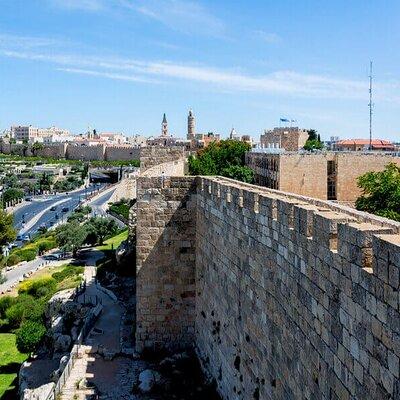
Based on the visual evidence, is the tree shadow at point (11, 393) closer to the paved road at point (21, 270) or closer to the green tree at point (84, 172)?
the paved road at point (21, 270)

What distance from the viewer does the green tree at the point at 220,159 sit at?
32.7 m

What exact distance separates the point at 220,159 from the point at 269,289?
31798 millimetres

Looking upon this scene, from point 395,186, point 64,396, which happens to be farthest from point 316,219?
point 395,186

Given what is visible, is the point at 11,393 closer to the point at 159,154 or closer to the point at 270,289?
the point at 159,154

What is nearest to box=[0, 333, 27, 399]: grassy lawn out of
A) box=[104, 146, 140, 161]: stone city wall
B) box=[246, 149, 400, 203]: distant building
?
box=[246, 149, 400, 203]: distant building

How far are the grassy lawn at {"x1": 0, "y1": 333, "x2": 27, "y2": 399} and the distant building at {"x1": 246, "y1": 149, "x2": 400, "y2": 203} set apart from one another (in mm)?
13403

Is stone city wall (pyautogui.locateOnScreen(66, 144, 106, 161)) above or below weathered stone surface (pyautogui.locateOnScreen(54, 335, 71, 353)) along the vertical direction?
above

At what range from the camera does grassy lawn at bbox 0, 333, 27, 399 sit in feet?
49.4

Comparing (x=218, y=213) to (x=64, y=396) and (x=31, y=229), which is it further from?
(x=31, y=229)

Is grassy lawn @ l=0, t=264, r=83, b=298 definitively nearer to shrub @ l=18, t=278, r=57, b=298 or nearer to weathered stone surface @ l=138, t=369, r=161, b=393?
shrub @ l=18, t=278, r=57, b=298

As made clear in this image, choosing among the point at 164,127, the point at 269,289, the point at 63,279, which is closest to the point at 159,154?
the point at 63,279

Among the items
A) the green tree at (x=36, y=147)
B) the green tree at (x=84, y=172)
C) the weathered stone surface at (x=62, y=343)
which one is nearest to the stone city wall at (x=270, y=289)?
the weathered stone surface at (x=62, y=343)

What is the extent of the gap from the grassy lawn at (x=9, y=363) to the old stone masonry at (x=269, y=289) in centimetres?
647

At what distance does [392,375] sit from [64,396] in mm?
6160
